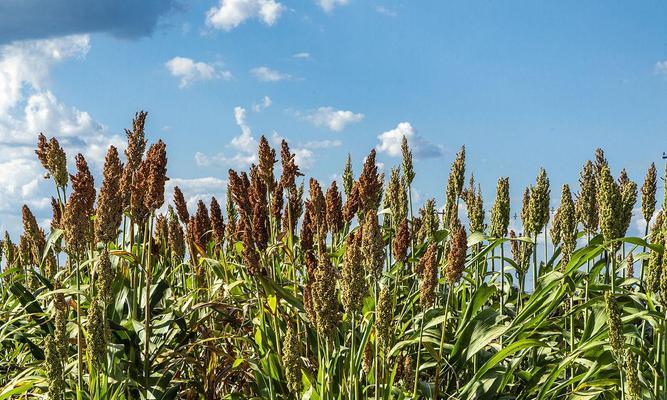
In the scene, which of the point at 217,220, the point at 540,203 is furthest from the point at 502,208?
the point at 217,220

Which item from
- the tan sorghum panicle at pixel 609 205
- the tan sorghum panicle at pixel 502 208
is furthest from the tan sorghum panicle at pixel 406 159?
the tan sorghum panicle at pixel 609 205

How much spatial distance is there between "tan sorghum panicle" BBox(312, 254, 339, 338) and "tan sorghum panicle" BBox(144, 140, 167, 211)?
1.37 m

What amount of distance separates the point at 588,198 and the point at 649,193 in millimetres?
394

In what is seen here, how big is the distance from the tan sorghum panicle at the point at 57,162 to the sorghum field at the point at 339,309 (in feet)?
0.03

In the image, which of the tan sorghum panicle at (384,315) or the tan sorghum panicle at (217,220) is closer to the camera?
the tan sorghum panicle at (384,315)

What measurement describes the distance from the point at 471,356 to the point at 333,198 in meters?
1.34

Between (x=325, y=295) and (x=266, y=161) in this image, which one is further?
(x=266, y=161)

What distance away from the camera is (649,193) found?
4965mm

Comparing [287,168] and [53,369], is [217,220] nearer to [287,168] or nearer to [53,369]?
[287,168]

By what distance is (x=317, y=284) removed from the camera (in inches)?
121

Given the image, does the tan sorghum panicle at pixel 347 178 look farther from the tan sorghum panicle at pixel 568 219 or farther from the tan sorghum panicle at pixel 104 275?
the tan sorghum panicle at pixel 104 275

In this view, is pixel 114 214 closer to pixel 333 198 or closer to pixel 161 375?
pixel 161 375

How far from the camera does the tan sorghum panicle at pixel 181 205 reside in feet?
20.9

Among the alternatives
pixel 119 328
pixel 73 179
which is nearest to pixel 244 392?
pixel 119 328
